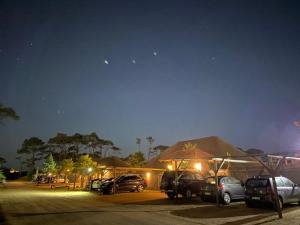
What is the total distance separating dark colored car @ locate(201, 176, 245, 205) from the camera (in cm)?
1647

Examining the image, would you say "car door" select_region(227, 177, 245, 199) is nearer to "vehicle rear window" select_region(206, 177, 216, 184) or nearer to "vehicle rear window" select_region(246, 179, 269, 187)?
"vehicle rear window" select_region(206, 177, 216, 184)

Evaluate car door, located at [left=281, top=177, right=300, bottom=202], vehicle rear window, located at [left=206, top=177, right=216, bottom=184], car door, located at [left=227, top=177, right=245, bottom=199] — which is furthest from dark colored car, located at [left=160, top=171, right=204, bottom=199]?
car door, located at [left=281, top=177, right=300, bottom=202]

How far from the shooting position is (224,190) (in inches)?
650

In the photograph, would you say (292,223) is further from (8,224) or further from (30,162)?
(30,162)

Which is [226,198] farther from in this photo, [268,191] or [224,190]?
[268,191]

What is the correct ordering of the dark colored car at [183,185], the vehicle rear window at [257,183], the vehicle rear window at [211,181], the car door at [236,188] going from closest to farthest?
the vehicle rear window at [257,183] → the car door at [236,188] → the vehicle rear window at [211,181] → the dark colored car at [183,185]

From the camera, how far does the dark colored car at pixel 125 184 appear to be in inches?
1060

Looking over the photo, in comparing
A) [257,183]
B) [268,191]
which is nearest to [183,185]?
[257,183]

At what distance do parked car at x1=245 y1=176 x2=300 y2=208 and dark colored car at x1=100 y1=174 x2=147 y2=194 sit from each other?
15.4m

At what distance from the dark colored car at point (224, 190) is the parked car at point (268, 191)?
1998 millimetres

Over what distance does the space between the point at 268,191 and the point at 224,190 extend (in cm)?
339

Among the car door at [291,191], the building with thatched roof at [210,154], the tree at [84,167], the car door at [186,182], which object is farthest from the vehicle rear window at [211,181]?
the tree at [84,167]

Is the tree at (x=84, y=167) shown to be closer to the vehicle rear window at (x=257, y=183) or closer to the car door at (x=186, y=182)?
the car door at (x=186, y=182)

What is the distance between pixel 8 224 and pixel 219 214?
342 inches
